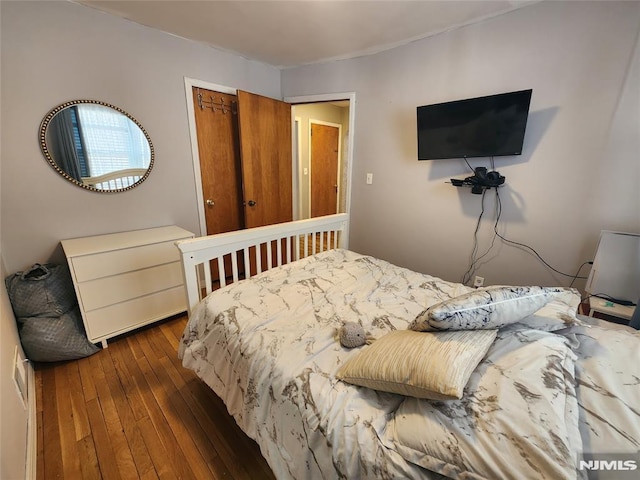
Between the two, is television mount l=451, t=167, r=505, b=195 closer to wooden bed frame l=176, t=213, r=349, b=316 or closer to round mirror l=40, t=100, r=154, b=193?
wooden bed frame l=176, t=213, r=349, b=316

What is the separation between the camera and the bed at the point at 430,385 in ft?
2.05

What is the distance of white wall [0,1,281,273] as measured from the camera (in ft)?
5.61

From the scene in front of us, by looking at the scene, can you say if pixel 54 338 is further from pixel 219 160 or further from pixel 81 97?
pixel 219 160

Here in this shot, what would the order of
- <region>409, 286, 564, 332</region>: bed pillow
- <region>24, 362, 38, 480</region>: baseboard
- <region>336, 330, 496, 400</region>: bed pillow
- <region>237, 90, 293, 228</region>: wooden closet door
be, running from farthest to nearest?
<region>237, 90, 293, 228</region>: wooden closet door, <region>24, 362, 38, 480</region>: baseboard, <region>409, 286, 564, 332</region>: bed pillow, <region>336, 330, 496, 400</region>: bed pillow

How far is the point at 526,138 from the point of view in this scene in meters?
1.86

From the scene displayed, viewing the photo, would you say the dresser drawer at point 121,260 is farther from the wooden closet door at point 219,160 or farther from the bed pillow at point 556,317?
the bed pillow at point 556,317

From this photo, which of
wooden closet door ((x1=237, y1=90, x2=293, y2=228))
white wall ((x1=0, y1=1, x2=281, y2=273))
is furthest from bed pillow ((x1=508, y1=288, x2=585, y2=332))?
white wall ((x1=0, y1=1, x2=281, y2=273))

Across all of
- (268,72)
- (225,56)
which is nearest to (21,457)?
(225,56)

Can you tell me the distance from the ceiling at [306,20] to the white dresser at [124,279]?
167cm

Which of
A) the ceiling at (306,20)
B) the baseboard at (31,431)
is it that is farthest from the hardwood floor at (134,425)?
the ceiling at (306,20)

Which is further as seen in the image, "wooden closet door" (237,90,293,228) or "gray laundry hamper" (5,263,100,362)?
"wooden closet door" (237,90,293,228)

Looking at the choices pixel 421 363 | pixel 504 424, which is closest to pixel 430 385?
pixel 421 363

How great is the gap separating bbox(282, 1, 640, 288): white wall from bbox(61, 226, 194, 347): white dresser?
A: 203 centimetres

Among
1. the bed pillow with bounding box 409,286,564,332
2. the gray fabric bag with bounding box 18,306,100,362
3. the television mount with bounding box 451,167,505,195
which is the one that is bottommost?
the gray fabric bag with bounding box 18,306,100,362
